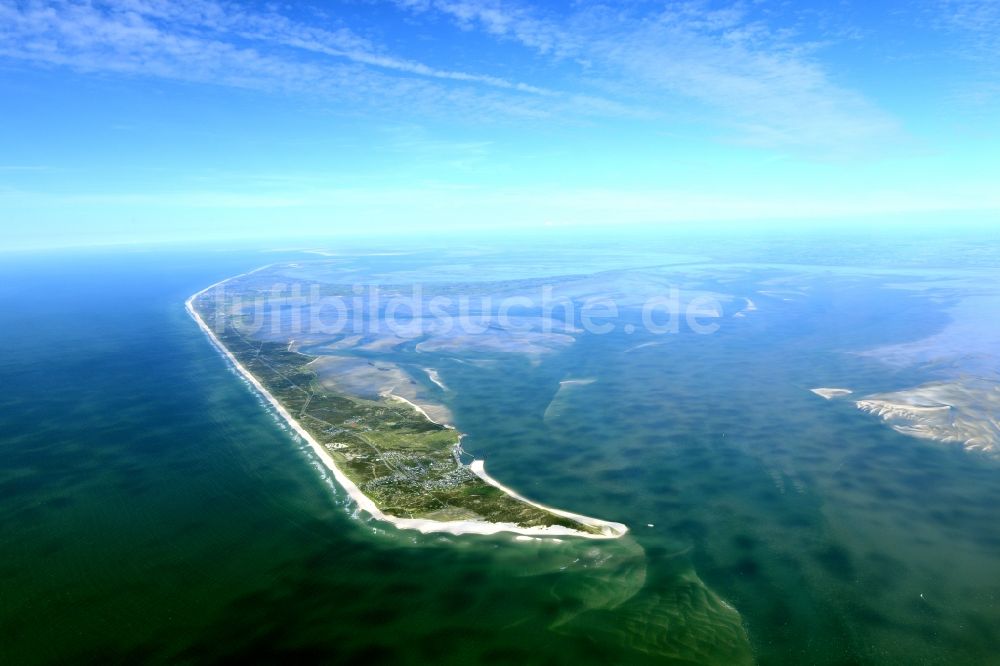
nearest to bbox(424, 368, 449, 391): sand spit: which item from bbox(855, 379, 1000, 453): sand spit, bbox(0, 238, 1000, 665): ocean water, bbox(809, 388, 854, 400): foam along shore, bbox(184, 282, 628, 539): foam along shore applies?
bbox(0, 238, 1000, 665): ocean water

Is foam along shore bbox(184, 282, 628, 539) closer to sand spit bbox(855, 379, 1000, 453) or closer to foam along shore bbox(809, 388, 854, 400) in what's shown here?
sand spit bbox(855, 379, 1000, 453)

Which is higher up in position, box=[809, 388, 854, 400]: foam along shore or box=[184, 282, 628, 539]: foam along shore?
box=[809, 388, 854, 400]: foam along shore

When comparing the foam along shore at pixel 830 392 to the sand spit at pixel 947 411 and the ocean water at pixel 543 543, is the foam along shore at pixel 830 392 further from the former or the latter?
the sand spit at pixel 947 411

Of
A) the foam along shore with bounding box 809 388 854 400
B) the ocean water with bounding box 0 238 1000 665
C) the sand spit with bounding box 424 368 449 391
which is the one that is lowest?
the ocean water with bounding box 0 238 1000 665

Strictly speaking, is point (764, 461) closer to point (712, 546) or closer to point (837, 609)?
point (712, 546)

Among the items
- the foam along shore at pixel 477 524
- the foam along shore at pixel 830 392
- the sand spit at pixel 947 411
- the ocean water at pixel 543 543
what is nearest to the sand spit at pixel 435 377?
the ocean water at pixel 543 543

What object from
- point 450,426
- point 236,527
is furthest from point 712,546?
point 236,527

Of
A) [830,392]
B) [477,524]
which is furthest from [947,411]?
[477,524]
